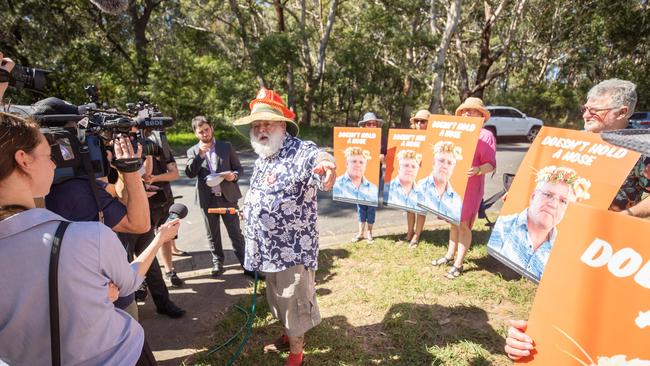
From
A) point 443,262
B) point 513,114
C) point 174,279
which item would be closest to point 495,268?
point 443,262

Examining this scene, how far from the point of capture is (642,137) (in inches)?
57.5

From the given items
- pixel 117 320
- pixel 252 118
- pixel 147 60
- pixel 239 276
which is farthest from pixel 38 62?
pixel 117 320

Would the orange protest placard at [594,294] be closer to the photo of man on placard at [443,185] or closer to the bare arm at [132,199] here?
the bare arm at [132,199]

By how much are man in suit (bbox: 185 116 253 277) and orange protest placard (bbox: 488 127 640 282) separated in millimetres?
2689

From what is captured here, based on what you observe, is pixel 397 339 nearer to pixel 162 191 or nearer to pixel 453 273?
pixel 453 273

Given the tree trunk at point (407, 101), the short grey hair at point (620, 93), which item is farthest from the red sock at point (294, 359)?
the tree trunk at point (407, 101)

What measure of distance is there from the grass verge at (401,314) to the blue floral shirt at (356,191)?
813 millimetres

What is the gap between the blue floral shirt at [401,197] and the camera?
454cm

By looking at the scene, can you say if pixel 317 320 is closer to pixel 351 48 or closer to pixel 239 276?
pixel 239 276

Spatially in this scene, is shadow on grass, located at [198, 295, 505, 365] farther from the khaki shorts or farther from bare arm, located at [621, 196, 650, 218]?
bare arm, located at [621, 196, 650, 218]

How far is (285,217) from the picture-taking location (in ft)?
8.19

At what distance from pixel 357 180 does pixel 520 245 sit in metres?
2.83

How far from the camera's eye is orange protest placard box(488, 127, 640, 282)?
2041mm

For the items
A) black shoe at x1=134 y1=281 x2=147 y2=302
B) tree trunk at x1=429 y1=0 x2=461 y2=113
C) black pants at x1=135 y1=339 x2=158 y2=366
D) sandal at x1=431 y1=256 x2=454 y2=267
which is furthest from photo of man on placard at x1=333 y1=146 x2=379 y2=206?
tree trunk at x1=429 y1=0 x2=461 y2=113
